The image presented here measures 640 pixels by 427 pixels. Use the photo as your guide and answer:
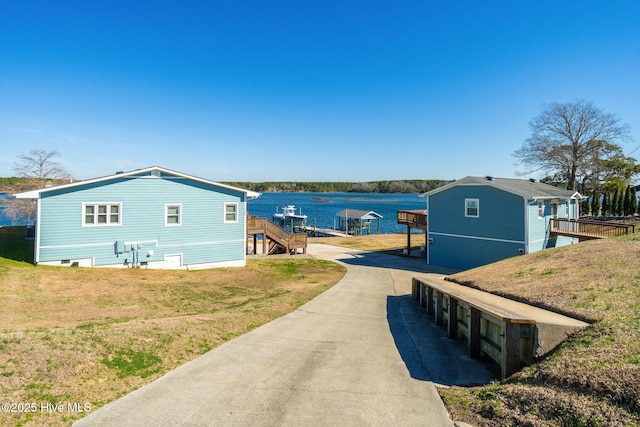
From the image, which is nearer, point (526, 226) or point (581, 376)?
point (581, 376)

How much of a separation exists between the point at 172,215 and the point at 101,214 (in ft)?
11.1

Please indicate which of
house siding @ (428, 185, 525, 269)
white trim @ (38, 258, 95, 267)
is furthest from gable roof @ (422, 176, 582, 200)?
white trim @ (38, 258, 95, 267)

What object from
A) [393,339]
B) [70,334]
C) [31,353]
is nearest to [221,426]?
[31,353]

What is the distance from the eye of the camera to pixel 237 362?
7.15 m

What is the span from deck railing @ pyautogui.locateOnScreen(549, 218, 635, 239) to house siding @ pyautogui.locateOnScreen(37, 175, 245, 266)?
2092 cm

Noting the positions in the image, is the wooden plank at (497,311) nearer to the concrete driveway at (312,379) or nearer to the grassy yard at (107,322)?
the concrete driveway at (312,379)

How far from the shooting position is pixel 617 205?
39.0 meters

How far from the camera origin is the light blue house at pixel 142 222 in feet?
55.3

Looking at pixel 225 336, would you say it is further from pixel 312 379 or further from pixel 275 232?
pixel 275 232

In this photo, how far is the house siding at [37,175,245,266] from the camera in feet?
55.3

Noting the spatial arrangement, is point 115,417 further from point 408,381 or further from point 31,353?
point 408,381

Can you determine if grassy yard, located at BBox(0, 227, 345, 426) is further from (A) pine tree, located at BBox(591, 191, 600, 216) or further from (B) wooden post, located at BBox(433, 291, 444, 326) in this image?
(A) pine tree, located at BBox(591, 191, 600, 216)

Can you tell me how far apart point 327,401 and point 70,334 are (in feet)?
18.2

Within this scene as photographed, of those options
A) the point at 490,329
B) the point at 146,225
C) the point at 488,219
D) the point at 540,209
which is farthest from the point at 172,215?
the point at 540,209
